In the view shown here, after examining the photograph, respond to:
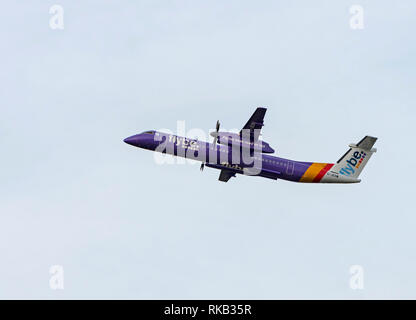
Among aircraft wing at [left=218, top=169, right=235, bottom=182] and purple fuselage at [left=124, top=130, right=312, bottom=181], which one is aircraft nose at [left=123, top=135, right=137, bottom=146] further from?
aircraft wing at [left=218, top=169, right=235, bottom=182]

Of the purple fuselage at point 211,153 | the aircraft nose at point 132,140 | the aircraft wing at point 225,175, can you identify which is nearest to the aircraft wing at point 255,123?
the purple fuselage at point 211,153

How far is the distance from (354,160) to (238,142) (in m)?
12.5

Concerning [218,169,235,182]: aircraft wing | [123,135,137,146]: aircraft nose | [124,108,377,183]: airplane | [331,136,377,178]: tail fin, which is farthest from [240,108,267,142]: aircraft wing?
[123,135,137,146]: aircraft nose

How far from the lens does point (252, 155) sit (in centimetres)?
6962

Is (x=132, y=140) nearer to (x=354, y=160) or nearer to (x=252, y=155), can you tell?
(x=252, y=155)

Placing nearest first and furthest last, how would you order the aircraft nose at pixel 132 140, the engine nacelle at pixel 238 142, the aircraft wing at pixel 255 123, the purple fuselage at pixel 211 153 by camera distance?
the aircraft wing at pixel 255 123, the engine nacelle at pixel 238 142, the purple fuselage at pixel 211 153, the aircraft nose at pixel 132 140

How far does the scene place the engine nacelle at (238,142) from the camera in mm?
68062

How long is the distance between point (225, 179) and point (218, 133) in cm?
784

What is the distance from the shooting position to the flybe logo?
7212cm

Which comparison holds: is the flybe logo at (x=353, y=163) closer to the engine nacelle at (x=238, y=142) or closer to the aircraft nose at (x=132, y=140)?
the engine nacelle at (x=238, y=142)

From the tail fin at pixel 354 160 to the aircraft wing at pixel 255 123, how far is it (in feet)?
32.3

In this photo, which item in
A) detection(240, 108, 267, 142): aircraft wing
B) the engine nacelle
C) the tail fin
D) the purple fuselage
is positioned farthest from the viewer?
the tail fin
